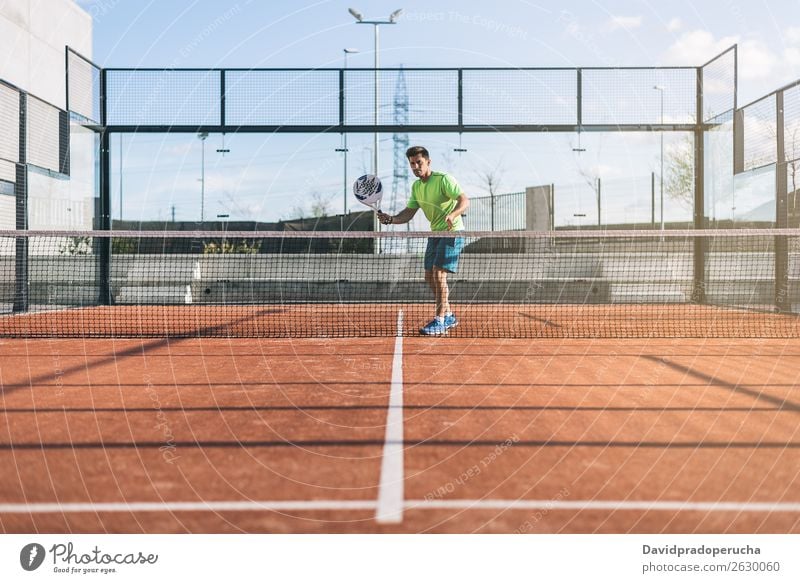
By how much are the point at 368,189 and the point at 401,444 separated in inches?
211

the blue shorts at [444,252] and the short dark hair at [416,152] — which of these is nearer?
the short dark hair at [416,152]

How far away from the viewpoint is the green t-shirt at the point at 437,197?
8.26 m

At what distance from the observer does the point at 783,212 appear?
35.2ft

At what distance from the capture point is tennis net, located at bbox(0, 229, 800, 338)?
12.1m

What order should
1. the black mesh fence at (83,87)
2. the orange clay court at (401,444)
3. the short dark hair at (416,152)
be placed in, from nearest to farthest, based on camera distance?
1. the orange clay court at (401,444)
2. the short dark hair at (416,152)
3. the black mesh fence at (83,87)

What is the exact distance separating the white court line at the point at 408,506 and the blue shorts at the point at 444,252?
18.4 feet

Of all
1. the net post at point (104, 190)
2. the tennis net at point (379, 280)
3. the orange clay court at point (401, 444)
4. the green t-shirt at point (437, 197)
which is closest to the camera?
the orange clay court at point (401, 444)

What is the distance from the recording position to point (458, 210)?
26.7 ft

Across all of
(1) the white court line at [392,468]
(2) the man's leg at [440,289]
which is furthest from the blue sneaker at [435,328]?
(1) the white court line at [392,468]

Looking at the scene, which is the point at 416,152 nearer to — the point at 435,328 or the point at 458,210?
the point at 458,210

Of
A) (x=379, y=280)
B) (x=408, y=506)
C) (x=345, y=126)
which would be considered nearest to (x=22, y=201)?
(x=345, y=126)

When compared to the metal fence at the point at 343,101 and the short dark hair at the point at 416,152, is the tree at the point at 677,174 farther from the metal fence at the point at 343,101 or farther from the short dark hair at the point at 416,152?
the short dark hair at the point at 416,152

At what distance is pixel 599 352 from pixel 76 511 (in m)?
5.25

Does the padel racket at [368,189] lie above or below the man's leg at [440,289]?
above
